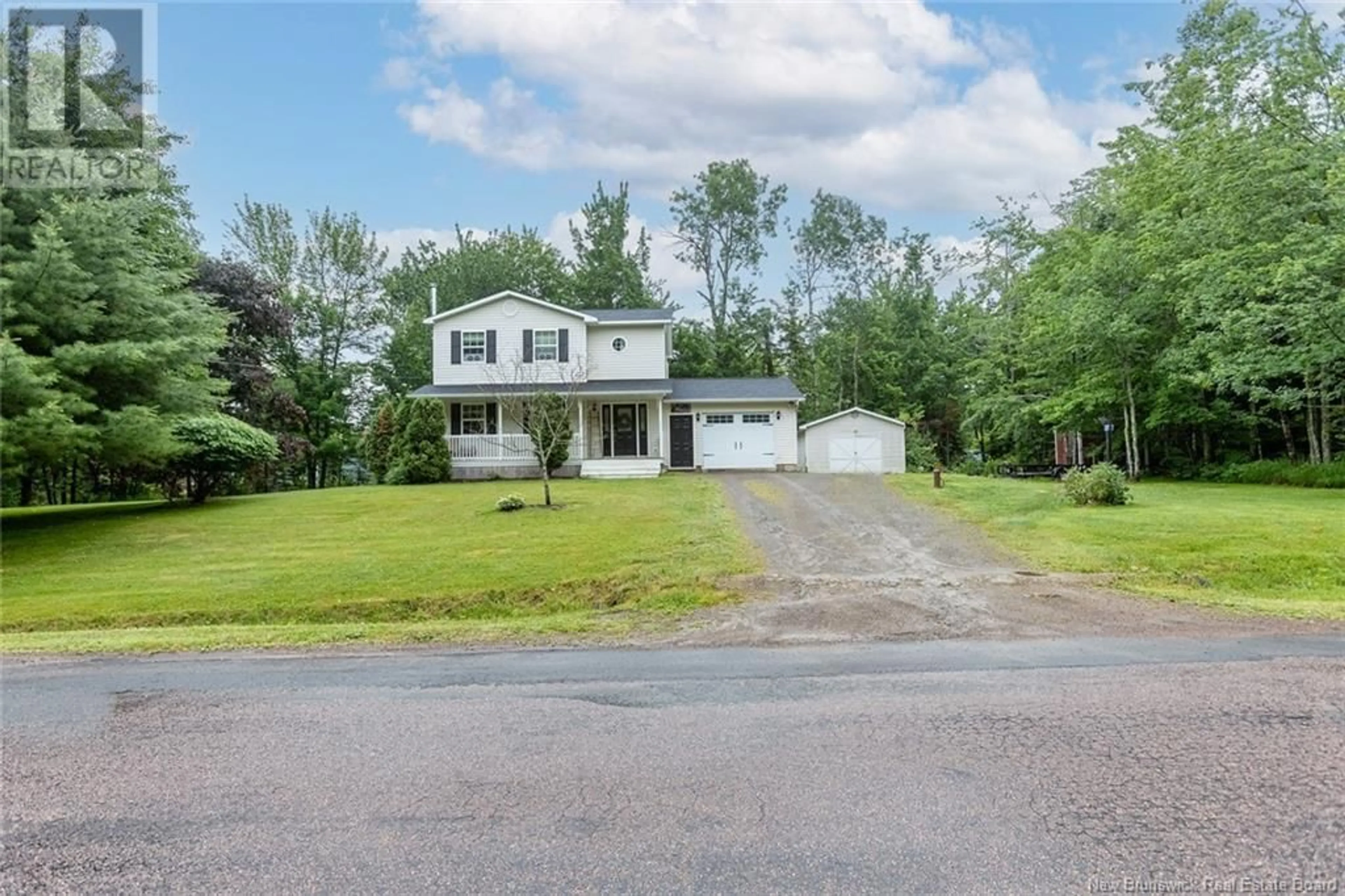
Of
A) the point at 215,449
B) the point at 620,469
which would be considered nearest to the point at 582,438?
the point at 620,469

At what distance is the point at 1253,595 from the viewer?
8.21m

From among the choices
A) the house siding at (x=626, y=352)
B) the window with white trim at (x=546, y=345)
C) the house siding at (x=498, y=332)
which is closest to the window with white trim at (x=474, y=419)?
the house siding at (x=498, y=332)

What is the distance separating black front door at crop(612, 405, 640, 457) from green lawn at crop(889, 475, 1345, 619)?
12077 millimetres

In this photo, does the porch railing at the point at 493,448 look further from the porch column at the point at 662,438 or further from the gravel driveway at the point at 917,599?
the gravel driveway at the point at 917,599

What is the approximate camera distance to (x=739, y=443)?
84.3ft

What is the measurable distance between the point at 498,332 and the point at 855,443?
43.7 ft

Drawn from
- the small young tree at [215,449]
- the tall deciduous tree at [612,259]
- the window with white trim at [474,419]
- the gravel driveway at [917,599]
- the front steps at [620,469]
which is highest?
the tall deciduous tree at [612,259]

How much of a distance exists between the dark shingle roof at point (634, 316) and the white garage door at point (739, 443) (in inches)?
164

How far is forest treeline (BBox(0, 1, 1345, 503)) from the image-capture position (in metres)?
13.7

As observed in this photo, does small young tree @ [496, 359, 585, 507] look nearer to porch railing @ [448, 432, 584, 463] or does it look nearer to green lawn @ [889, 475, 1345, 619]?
porch railing @ [448, 432, 584, 463]

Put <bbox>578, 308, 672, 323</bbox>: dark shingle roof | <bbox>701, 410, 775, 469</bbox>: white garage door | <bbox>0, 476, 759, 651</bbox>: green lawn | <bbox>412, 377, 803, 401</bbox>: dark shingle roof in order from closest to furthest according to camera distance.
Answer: <bbox>0, 476, 759, 651</bbox>: green lawn < <bbox>412, 377, 803, 401</bbox>: dark shingle roof < <bbox>701, 410, 775, 469</bbox>: white garage door < <bbox>578, 308, 672, 323</bbox>: dark shingle roof

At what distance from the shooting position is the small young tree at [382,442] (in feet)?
76.2

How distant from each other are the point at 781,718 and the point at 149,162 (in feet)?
62.9

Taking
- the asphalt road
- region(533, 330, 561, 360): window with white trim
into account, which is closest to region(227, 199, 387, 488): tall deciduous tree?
region(533, 330, 561, 360): window with white trim
